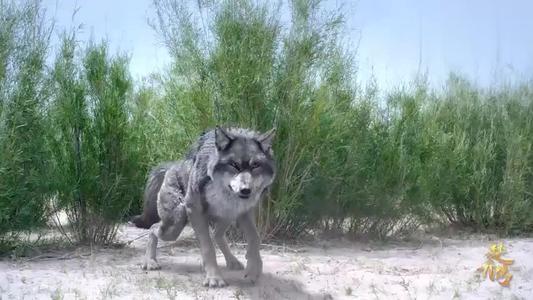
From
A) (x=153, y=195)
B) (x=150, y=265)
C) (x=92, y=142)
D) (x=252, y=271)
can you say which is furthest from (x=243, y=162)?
(x=92, y=142)

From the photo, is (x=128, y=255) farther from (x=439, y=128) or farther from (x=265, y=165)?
(x=439, y=128)

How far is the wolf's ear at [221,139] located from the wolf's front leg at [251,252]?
0.76m

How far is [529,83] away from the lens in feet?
36.0

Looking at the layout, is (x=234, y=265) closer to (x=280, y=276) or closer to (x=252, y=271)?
(x=280, y=276)

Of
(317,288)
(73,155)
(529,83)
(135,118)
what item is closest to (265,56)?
(135,118)

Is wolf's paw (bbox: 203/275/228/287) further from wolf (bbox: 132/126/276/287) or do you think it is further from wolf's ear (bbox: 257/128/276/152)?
wolf's ear (bbox: 257/128/276/152)

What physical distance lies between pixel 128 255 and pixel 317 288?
270 centimetres

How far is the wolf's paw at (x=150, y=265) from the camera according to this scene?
584 cm

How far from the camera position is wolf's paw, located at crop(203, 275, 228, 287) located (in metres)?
5.13

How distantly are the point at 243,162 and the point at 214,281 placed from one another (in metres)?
1.13

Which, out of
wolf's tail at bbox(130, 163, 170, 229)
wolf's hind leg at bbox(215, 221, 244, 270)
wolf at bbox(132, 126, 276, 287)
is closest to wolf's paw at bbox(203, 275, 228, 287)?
wolf at bbox(132, 126, 276, 287)

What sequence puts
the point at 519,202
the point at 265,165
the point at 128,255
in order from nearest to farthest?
the point at 265,165, the point at 128,255, the point at 519,202

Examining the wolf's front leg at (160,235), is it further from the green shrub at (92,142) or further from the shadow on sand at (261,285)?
the green shrub at (92,142)

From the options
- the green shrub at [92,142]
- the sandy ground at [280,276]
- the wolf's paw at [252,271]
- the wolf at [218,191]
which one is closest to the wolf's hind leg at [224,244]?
the wolf at [218,191]
